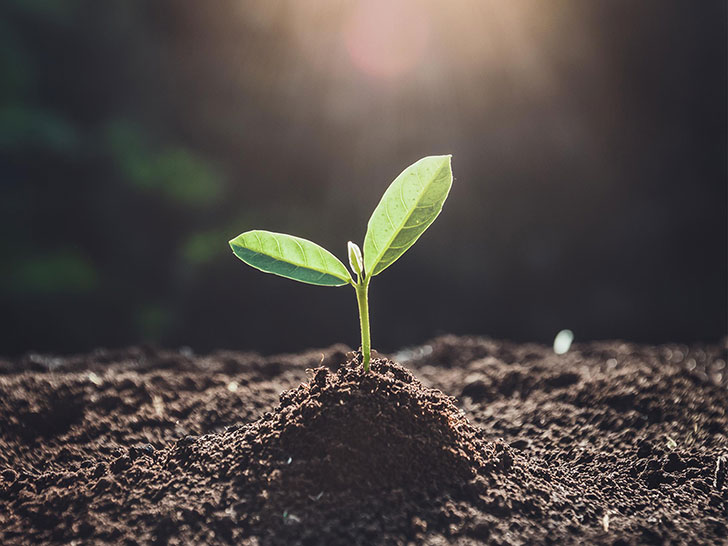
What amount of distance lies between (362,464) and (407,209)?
17.2 inches

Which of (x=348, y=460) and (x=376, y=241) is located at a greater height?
(x=376, y=241)

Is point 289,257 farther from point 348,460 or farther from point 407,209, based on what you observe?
point 348,460

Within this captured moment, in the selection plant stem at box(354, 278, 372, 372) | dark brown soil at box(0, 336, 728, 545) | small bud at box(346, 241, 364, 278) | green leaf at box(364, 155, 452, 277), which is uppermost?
green leaf at box(364, 155, 452, 277)

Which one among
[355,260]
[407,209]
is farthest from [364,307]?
[407,209]

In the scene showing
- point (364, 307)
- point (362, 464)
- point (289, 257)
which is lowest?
point (362, 464)

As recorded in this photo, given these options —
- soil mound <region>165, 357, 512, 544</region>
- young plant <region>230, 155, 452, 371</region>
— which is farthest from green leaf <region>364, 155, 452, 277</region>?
soil mound <region>165, 357, 512, 544</region>

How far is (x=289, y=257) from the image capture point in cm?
106

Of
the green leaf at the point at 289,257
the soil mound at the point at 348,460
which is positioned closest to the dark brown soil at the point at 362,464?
the soil mound at the point at 348,460

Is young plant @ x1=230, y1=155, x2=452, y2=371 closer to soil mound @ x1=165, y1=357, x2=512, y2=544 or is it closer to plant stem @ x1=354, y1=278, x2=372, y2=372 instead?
plant stem @ x1=354, y1=278, x2=372, y2=372

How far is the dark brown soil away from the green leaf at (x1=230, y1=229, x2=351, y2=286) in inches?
7.7

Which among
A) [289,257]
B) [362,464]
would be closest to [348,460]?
[362,464]

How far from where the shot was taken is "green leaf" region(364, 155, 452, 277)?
103 cm

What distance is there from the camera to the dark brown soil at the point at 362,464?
36.0 inches

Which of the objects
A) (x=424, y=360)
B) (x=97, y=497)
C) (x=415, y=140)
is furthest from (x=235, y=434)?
(x=415, y=140)
